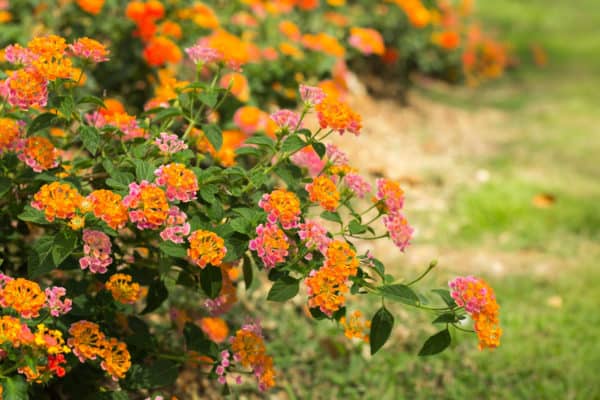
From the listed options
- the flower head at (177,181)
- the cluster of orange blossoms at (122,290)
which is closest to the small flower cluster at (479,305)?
the flower head at (177,181)

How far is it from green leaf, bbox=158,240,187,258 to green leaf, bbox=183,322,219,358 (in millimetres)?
317

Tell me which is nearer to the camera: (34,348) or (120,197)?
(34,348)

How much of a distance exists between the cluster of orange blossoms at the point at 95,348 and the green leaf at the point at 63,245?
0.13 m

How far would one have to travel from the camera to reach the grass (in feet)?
7.50

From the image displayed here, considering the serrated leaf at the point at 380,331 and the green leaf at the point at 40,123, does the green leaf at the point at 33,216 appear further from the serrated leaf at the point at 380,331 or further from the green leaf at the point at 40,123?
the serrated leaf at the point at 380,331

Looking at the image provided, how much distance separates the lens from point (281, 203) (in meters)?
1.33

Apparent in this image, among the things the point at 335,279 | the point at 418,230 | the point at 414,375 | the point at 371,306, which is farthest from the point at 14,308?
the point at 418,230

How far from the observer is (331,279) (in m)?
1.28

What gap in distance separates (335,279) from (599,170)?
12.0ft

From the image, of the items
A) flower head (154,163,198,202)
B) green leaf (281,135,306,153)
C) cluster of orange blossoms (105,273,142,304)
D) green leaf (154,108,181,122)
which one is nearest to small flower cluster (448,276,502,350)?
green leaf (281,135,306,153)

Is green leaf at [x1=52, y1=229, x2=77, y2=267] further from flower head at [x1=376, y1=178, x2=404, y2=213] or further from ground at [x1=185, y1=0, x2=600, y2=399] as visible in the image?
ground at [x1=185, y1=0, x2=600, y2=399]

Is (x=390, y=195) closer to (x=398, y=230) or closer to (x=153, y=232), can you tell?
(x=398, y=230)

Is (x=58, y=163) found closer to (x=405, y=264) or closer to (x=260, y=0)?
(x=405, y=264)

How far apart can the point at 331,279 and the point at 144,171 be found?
0.39 m
